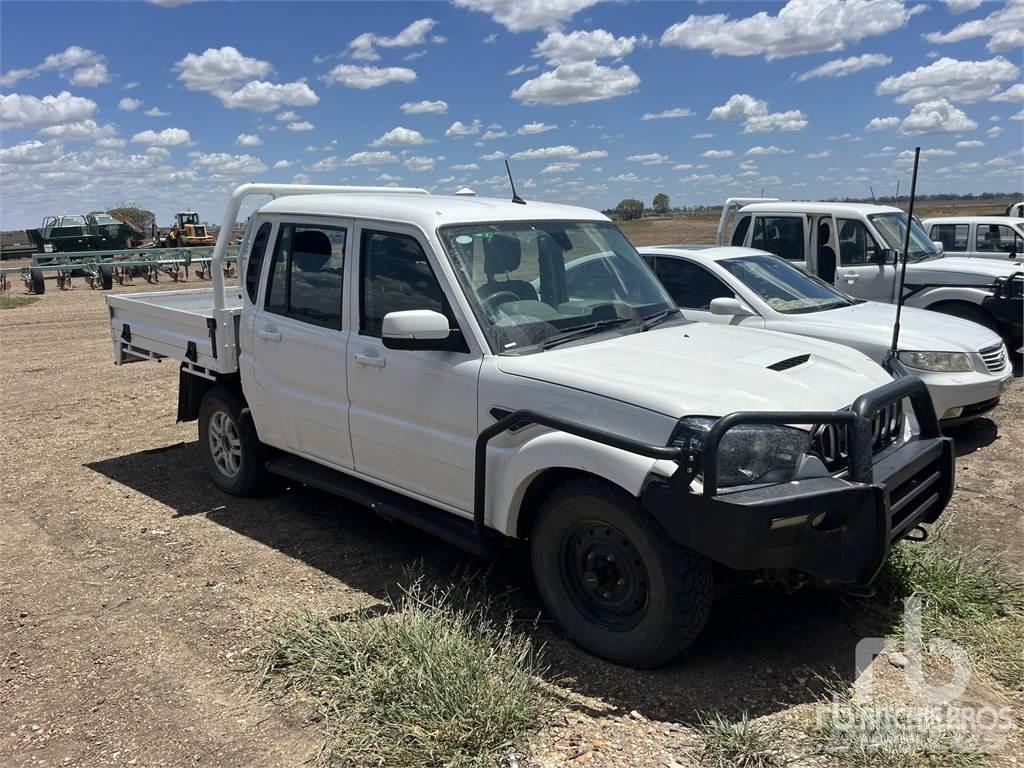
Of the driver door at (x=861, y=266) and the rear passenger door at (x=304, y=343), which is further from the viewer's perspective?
the driver door at (x=861, y=266)

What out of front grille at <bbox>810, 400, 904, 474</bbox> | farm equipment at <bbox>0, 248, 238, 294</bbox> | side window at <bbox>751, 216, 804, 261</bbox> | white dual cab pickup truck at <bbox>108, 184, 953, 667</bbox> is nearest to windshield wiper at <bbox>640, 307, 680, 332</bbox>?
white dual cab pickup truck at <bbox>108, 184, 953, 667</bbox>

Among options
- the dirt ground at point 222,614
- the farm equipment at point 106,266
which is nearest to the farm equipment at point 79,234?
the farm equipment at point 106,266

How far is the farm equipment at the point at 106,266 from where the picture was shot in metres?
24.7

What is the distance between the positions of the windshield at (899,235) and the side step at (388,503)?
24.8 ft

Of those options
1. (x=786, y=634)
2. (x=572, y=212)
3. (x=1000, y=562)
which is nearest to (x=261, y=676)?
(x=786, y=634)

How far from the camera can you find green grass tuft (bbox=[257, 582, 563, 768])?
3.06 m

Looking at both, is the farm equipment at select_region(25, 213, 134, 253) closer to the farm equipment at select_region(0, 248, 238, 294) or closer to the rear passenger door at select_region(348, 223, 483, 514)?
the farm equipment at select_region(0, 248, 238, 294)

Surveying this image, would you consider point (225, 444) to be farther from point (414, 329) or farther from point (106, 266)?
point (106, 266)

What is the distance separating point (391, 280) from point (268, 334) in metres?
1.11

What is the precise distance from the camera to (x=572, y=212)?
5.09m

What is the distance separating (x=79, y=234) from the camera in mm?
33344

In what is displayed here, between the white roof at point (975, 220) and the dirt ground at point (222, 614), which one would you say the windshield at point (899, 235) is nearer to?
the white roof at point (975, 220)

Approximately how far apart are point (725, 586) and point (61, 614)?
3351 millimetres

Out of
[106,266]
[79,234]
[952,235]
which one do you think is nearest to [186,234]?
[79,234]
